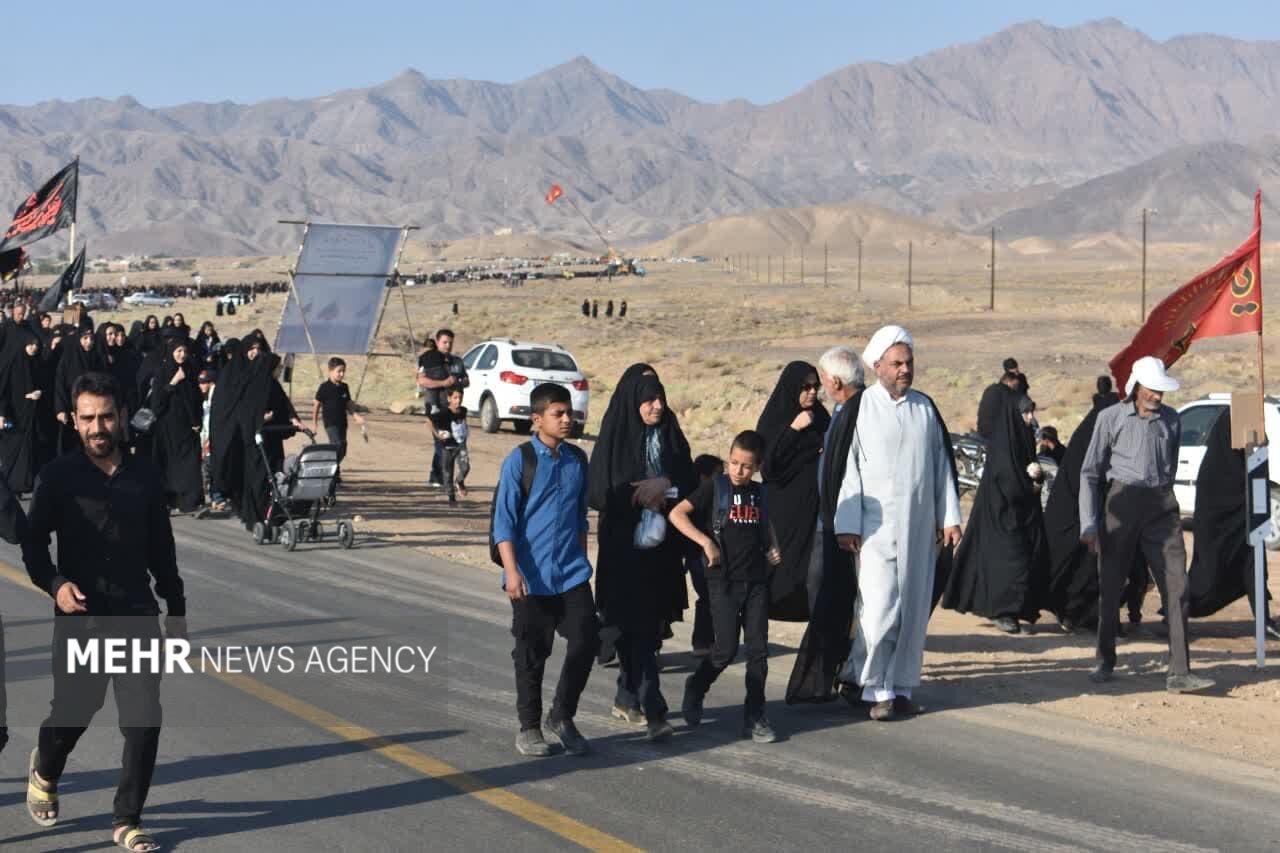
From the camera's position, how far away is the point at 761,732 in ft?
27.5

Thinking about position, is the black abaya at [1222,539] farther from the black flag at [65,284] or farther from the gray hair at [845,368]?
the black flag at [65,284]

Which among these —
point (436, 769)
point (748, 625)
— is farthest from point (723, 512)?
point (436, 769)

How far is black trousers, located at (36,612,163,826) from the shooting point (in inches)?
247

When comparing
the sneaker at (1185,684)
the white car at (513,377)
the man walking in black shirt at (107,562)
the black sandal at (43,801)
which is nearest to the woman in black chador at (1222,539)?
the sneaker at (1185,684)

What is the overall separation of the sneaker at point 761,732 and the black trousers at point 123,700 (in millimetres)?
2972

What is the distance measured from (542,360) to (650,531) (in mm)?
20383

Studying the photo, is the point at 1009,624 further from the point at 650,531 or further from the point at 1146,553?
the point at 650,531

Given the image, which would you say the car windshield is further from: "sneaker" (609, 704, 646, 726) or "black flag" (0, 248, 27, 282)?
"sneaker" (609, 704, 646, 726)

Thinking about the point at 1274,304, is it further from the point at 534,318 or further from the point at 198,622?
the point at 198,622

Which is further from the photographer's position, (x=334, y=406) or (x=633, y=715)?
(x=334, y=406)

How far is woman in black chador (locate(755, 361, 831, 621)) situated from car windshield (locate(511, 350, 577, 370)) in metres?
18.8

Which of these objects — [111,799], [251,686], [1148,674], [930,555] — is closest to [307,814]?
[111,799]

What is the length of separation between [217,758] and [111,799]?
78cm

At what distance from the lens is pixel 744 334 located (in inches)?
2357
